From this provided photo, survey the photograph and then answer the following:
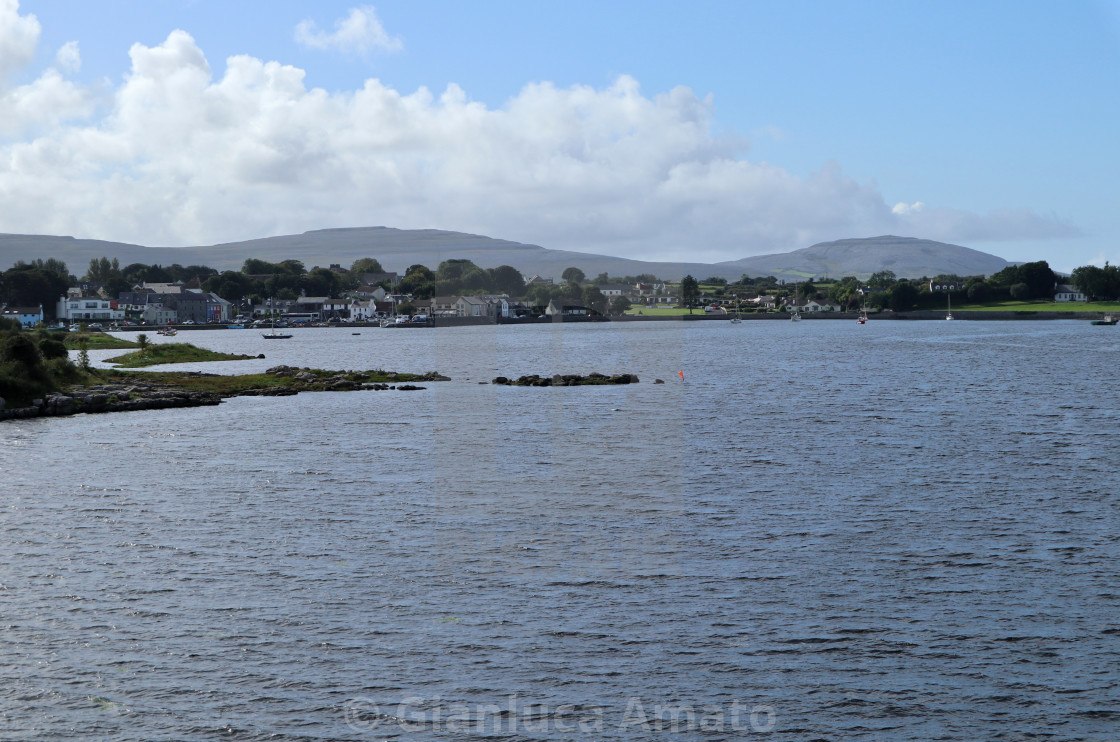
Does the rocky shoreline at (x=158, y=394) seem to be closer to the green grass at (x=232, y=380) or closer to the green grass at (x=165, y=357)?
the green grass at (x=232, y=380)

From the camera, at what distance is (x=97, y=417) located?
56219mm

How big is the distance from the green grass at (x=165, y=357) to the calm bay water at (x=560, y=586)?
50841 mm

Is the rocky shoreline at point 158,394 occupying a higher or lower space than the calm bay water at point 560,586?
higher

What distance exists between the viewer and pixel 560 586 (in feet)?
72.8

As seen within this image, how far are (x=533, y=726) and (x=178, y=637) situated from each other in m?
7.79

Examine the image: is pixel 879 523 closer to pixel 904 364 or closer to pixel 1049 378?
pixel 1049 378

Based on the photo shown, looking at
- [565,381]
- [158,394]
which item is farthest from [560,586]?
[565,381]

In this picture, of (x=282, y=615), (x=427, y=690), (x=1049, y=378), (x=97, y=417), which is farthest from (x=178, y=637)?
(x=1049, y=378)

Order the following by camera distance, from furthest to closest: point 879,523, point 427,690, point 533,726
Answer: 1. point 879,523
2. point 427,690
3. point 533,726

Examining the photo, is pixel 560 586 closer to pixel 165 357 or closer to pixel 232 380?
pixel 232 380

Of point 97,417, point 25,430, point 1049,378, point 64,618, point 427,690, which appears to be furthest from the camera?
point 1049,378

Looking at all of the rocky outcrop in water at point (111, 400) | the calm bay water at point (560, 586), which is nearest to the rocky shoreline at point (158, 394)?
the rocky outcrop in water at point (111, 400)

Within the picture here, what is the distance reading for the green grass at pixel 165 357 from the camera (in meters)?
96.8

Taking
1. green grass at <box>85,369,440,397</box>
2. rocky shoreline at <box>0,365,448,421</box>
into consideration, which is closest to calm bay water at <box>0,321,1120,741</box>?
rocky shoreline at <box>0,365,448,421</box>
